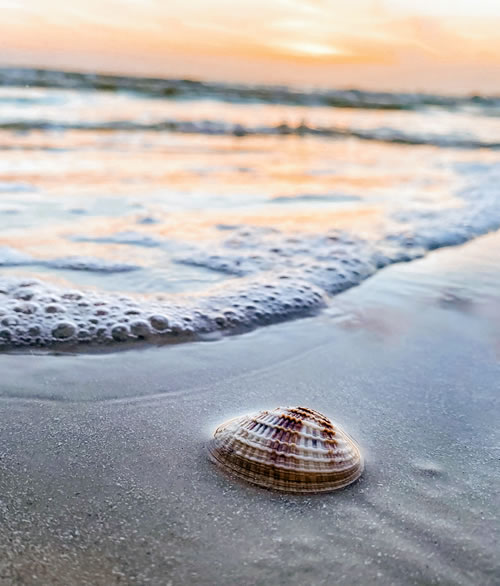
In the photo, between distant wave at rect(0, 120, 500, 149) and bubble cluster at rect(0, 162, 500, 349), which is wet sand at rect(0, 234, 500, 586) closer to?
bubble cluster at rect(0, 162, 500, 349)

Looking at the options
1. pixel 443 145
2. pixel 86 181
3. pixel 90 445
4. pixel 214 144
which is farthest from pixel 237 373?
pixel 443 145

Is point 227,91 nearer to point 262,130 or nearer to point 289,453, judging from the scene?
point 262,130

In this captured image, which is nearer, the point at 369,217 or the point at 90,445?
the point at 90,445

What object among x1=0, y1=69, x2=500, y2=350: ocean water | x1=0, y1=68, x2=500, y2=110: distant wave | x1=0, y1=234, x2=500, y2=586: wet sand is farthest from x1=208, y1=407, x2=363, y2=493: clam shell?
x1=0, y1=68, x2=500, y2=110: distant wave

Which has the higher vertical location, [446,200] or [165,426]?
[446,200]

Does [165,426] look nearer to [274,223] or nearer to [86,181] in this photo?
[274,223]

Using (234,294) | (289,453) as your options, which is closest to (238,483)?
(289,453)
